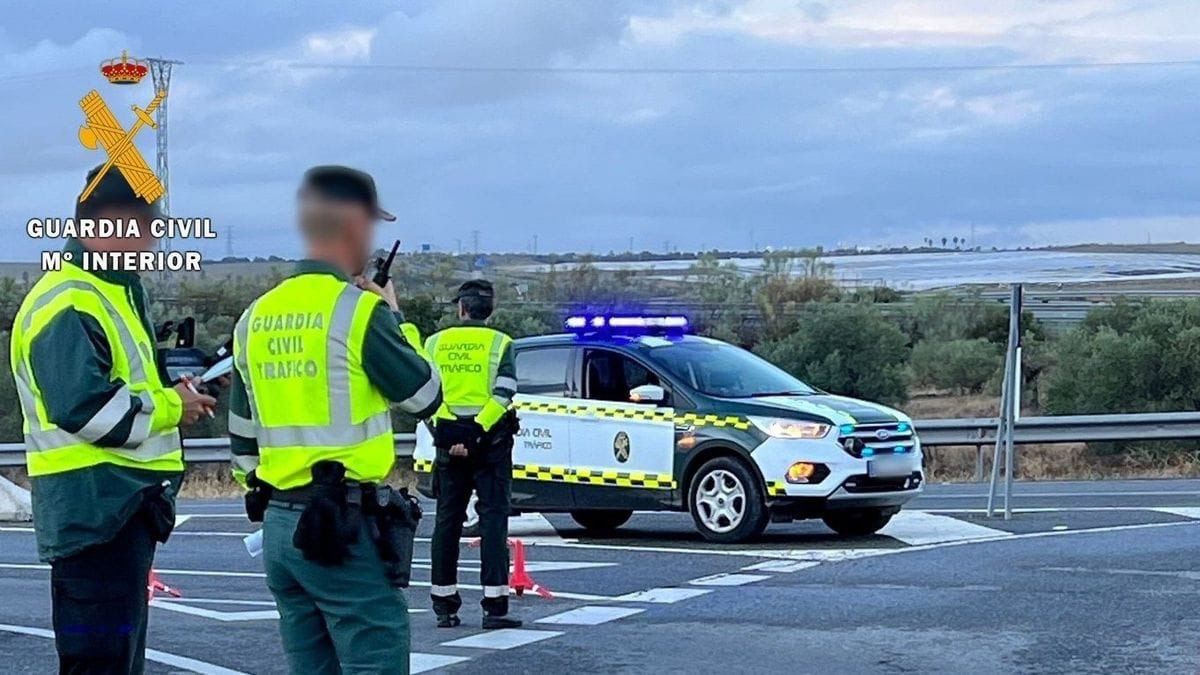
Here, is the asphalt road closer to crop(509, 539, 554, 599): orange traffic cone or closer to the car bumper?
crop(509, 539, 554, 599): orange traffic cone

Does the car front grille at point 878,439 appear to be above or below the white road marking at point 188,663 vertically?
above

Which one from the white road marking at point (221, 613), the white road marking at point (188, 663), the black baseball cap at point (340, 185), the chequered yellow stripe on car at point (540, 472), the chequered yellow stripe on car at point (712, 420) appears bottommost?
the white road marking at point (188, 663)

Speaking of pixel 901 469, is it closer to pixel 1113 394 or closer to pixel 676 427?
pixel 676 427

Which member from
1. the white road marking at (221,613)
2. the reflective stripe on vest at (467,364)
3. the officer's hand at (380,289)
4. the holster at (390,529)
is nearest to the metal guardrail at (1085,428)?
the reflective stripe on vest at (467,364)

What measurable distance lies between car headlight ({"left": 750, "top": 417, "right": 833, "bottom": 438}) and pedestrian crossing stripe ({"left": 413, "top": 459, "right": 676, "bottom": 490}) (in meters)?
0.88

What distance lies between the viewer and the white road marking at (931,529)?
13.9m

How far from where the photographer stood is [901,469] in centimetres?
1389

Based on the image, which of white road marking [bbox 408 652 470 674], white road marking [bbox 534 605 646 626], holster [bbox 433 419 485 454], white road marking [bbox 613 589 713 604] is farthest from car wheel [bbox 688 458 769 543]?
white road marking [bbox 408 652 470 674]

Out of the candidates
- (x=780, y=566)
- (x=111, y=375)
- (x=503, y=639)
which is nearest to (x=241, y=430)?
(x=111, y=375)

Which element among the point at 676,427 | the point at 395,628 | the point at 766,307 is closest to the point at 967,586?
the point at 676,427

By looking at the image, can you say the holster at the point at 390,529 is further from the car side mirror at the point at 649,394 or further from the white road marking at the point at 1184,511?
the white road marking at the point at 1184,511

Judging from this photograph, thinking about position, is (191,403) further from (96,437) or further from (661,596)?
(661,596)

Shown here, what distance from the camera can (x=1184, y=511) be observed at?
1547 cm

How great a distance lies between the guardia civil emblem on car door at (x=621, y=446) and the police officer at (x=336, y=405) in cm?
894
